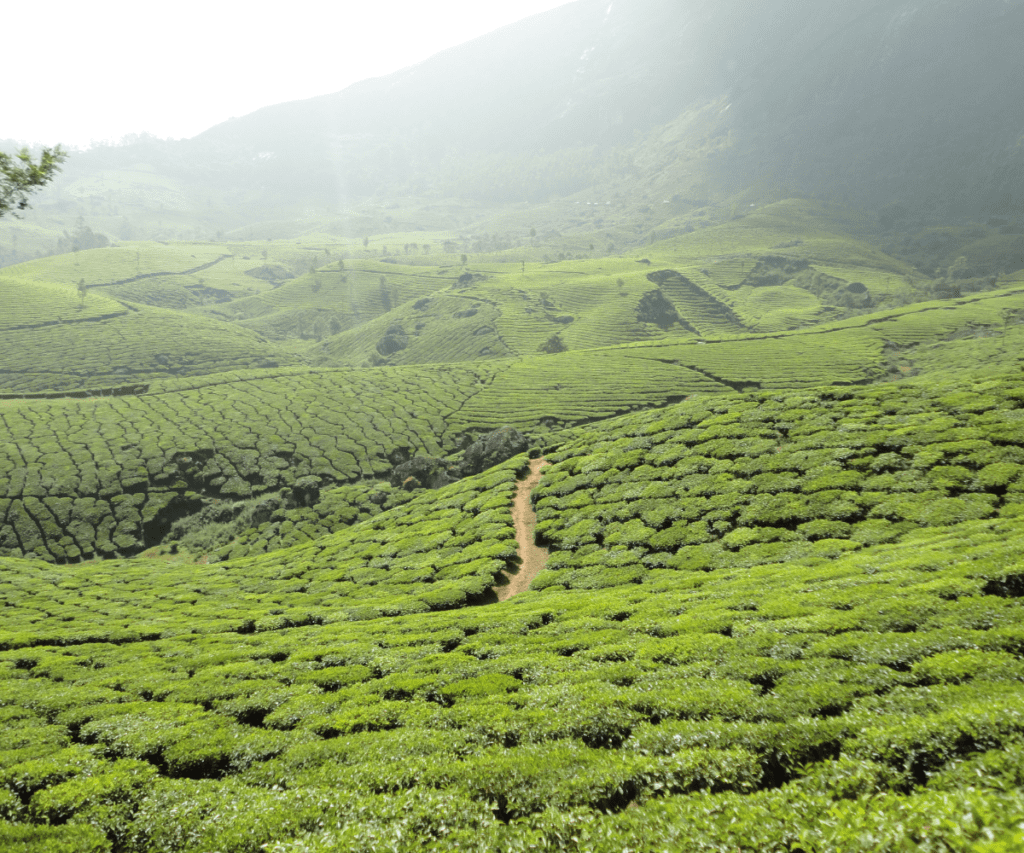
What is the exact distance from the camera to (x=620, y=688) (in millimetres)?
16094

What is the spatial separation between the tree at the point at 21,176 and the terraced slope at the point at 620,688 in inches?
1057

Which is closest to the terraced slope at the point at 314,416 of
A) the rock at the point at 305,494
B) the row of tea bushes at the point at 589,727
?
the rock at the point at 305,494

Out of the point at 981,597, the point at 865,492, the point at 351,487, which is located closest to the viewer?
the point at 981,597

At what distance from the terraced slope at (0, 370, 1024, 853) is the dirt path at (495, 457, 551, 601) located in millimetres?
1621

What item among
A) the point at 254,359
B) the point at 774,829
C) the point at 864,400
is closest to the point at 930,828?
the point at 774,829

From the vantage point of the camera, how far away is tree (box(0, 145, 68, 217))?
27.9 m

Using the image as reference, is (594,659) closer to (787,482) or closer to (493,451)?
(787,482)

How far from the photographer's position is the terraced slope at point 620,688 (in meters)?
10.1

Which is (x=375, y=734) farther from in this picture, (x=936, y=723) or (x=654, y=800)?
(x=936, y=723)

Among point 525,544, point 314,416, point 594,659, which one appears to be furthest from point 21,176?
point 314,416

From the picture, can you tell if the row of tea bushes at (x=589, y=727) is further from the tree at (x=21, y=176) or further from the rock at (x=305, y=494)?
the rock at (x=305, y=494)

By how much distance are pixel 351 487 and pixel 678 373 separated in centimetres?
8832

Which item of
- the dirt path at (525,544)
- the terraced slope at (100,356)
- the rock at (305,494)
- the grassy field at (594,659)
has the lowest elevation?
the rock at (305,494)

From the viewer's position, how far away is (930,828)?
298 inches
